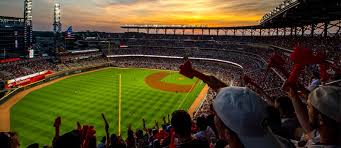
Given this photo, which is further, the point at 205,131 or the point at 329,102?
the point at 205,131

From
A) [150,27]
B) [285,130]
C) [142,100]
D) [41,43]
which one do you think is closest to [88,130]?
[285,130]

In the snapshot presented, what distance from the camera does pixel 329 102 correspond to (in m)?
2.80

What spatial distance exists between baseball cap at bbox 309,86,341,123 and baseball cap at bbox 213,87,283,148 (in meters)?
0.93

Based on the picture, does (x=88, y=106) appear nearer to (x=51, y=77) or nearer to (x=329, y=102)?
(x=51, y=77)

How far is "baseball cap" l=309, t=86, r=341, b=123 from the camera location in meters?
2.78

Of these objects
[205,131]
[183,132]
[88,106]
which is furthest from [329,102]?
[88,106]

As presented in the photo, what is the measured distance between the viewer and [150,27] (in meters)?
96.8

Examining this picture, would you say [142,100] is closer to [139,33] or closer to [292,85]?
[292,85]

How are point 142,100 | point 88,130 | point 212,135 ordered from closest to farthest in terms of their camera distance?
point 88,130
point 212,135
point 142,100

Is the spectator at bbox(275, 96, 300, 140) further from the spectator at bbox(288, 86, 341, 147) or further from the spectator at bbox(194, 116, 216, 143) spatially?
the spectator at bbox(194, 116, 216, 143)

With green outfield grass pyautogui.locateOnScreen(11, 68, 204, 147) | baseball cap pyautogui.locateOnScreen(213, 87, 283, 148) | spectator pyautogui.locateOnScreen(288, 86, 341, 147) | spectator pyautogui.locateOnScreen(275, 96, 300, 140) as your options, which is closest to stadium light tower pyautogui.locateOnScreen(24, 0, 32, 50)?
green outfield grass pyautogui.locateOnScreen(11, 68, 204, 147)

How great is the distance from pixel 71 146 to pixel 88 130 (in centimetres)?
147

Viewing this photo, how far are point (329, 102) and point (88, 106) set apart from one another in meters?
33.5

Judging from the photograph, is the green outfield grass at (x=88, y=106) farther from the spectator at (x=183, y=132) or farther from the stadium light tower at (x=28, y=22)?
the stadium light tower at (x=28, y=22)
